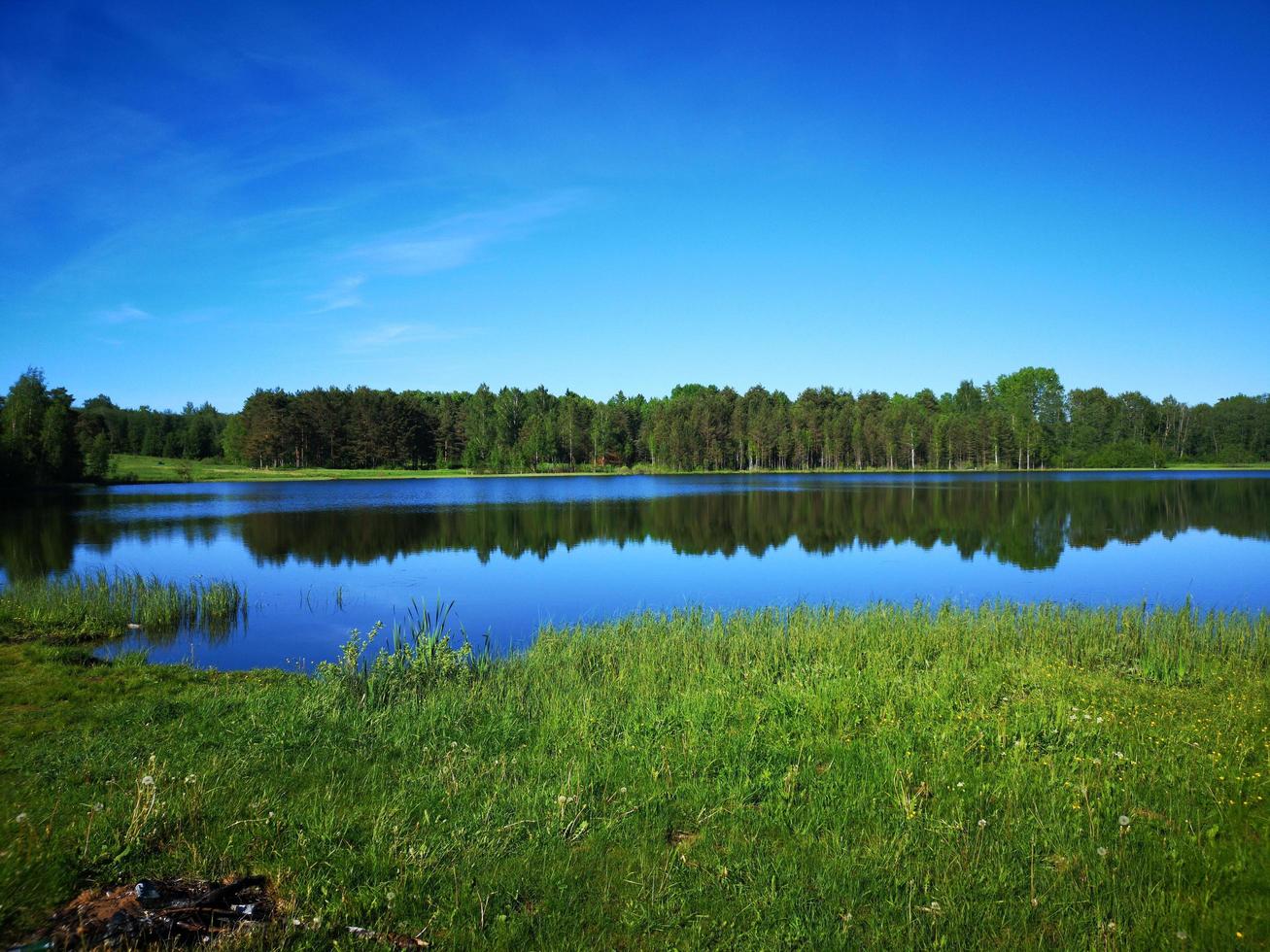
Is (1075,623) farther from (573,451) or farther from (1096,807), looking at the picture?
(573,451)

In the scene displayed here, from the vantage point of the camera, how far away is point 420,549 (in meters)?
31.1

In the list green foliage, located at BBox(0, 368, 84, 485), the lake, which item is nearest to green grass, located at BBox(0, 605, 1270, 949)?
the lake

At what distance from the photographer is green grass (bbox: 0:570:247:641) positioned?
1568 centimetres

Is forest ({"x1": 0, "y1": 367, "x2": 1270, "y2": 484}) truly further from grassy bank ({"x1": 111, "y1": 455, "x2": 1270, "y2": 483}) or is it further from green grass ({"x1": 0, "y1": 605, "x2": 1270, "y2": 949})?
green grass ({"x1": 0, "y1": 605, "x2": 1270, "y2": 949})

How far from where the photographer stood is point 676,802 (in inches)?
234

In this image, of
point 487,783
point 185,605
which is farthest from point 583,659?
point 185,605

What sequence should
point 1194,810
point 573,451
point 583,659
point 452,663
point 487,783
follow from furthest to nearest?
point 573,451 → point 583,659 → point 452,663 → point 487,783 → point 1194,810

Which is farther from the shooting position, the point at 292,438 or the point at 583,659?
the point at 292,438

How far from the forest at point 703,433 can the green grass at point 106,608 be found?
3873 inches

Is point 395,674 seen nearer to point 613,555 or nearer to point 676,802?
point 676,802

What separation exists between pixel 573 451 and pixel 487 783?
120979mm

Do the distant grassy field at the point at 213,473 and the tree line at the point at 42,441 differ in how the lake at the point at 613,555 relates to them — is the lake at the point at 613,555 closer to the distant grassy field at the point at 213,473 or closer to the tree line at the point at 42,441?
the tree line at the point at 42,441

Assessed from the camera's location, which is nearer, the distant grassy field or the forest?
the distant grassy field

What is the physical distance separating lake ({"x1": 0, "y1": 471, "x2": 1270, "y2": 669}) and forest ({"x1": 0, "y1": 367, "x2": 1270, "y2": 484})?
61.0 m
